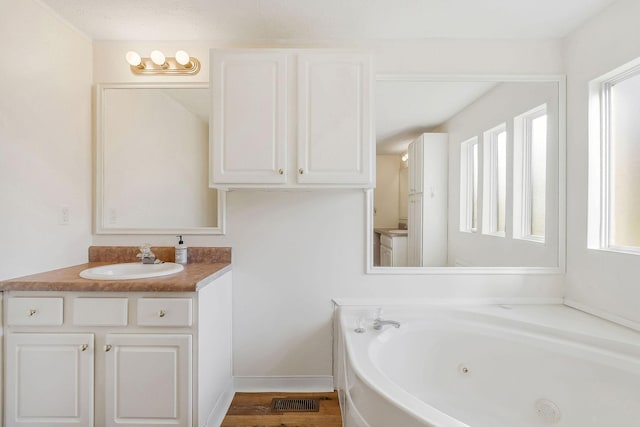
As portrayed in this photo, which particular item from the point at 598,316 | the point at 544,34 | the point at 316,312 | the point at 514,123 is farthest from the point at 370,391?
the point at 544,34

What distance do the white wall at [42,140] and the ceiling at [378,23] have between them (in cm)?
21

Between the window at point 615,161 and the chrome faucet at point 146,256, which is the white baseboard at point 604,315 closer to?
the window at point 615,161

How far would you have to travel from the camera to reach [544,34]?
193 centimetres

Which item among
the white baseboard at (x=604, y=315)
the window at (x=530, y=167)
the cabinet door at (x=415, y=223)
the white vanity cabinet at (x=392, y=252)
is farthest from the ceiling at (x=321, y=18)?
the white baseboard at (x=604, y=315)

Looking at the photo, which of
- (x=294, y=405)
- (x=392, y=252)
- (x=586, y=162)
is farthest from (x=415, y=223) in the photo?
(x=294, y=405)

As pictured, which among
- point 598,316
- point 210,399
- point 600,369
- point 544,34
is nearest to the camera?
point 600,369

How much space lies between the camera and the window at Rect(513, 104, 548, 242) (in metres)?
1.98

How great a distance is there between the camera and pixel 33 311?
4.75 feet

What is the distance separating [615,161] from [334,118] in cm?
154

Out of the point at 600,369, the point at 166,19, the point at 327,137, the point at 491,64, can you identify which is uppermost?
the point at 166,19

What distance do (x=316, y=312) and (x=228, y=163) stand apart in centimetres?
109

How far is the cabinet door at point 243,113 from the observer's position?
1.71 metres

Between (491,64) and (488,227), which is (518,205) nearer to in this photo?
(488,227)

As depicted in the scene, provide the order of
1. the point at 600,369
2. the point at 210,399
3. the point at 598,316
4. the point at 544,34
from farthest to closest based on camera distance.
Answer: the point at 544,34
the point at 598,316
the point at 210,399
the point at 600,369
